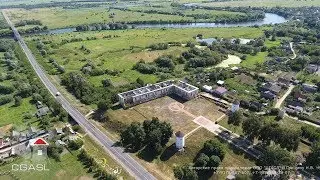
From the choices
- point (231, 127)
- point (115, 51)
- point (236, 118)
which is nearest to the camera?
point (236, 118)

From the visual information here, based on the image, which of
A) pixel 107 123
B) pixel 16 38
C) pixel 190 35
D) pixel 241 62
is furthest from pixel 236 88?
pixel 16 38

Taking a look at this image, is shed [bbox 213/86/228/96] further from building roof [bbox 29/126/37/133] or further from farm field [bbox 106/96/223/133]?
building roof [bbox 29/126/37/133]

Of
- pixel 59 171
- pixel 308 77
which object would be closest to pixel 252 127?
pixel 59 171

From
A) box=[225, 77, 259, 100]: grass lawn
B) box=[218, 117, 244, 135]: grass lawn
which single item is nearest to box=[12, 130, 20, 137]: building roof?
box=[218, 117, 244, 135]: grass lawn

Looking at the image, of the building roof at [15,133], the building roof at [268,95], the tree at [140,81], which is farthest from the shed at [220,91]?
the building roof at [15,133]

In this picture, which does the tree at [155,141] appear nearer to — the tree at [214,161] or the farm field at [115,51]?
the tree at [214,161]

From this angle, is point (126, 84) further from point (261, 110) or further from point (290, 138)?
point (290, 138)

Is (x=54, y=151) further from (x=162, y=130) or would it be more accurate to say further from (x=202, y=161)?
(x=202, y=161)
